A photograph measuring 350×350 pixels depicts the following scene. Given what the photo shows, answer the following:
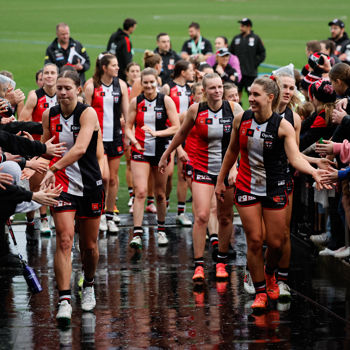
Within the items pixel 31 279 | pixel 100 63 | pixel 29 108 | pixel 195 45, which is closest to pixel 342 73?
pixel 31 279

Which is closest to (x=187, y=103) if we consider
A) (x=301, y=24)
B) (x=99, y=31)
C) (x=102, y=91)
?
(x=102, y=91)

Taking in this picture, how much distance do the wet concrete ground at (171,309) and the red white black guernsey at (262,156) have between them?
1157mm

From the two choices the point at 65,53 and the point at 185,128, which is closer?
the point at 185,128

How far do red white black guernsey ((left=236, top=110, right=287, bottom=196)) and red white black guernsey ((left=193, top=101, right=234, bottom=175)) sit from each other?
131cm

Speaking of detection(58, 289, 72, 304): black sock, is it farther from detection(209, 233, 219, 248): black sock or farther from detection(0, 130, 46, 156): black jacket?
detection(209, 233, 219, 248): black sock

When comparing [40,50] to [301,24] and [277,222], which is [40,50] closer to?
[301,24]

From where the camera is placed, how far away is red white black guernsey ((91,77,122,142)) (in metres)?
11.2

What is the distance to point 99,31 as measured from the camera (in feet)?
151

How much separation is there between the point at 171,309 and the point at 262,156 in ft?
5.50

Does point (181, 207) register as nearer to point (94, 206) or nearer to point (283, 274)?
point (283, 274)

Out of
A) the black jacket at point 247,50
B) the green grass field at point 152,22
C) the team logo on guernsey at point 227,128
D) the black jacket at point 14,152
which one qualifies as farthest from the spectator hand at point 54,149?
the green grass field at point 152,22

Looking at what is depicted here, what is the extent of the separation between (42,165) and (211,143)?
2181 mm

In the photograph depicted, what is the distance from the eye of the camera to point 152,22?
5244cm

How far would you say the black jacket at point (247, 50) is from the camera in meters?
20.3
